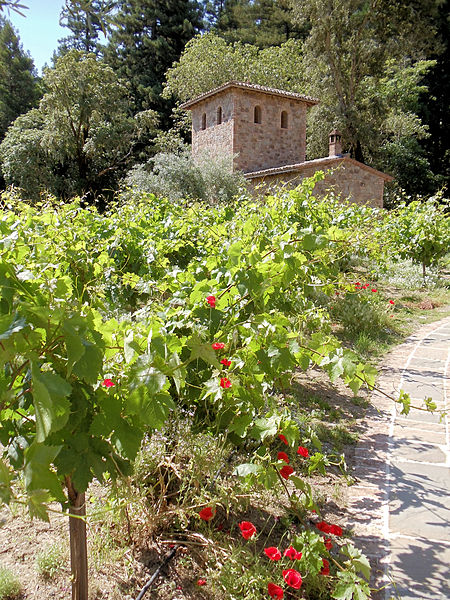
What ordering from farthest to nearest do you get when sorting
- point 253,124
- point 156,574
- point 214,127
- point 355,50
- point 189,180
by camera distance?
point 355,50 < point 214,127 < point 253,124 < point 189,180 < point 156,574

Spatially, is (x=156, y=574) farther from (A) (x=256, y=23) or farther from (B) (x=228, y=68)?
(A) (x=256, y=23)

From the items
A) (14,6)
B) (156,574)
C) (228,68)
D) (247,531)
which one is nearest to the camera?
(247,531)

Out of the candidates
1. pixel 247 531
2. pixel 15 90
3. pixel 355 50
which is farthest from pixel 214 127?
pixel 247 531

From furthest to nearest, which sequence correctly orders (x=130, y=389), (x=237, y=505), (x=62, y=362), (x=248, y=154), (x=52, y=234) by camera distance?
(x=248, y=154)
(x=52, y=234)
(x=237, y=505)
(x=62, y=362)
(x=130, y=389)

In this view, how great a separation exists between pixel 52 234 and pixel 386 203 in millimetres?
21315

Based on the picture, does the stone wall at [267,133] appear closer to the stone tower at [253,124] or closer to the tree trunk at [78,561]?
the stone tower at [253,124]

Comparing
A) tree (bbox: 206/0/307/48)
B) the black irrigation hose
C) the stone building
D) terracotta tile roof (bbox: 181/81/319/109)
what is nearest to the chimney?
the stone building

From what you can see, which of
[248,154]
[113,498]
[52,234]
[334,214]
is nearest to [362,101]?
[248,154]

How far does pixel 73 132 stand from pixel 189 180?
28.7ft

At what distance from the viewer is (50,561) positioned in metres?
2.06

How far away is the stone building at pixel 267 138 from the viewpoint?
59.2 ft

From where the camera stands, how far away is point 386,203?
2272 centimetres

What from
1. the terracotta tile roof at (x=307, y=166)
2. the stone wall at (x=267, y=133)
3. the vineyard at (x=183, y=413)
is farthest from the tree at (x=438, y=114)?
the vineyard at (x=183, y=413)

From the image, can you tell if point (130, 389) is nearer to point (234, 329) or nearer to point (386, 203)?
point (234, 329)
